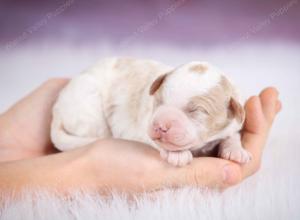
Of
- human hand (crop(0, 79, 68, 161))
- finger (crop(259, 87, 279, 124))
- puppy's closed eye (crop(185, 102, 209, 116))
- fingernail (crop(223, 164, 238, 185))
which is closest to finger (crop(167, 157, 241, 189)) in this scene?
fingernail (crop(223, 164, 238, 185))

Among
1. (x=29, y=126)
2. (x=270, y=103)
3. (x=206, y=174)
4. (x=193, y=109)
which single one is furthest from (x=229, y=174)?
(x=29, y=126)

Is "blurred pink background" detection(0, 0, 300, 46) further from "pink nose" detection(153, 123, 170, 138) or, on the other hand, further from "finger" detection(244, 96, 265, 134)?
"pink nose" detection(153, 123, 170, 138)

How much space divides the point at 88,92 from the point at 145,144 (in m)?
0.27

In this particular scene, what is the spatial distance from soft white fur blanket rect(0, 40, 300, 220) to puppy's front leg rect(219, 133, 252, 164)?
5 cm

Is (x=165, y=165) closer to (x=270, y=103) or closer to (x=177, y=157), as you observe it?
(x=177, y=157)

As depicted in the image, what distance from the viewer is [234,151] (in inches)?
41.8

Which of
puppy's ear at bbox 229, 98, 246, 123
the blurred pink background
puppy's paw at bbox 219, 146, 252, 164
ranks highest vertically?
the blurred pink background

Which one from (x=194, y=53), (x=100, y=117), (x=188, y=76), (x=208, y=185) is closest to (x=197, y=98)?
(x=188, y=76)

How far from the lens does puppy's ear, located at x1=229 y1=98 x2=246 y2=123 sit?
1022mm

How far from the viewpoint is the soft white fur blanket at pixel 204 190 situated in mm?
971

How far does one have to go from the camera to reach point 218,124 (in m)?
1.03

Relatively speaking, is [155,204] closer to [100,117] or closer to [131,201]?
[131,201]

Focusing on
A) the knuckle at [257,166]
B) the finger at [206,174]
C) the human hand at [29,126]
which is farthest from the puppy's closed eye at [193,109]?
the human hand at [29,126]

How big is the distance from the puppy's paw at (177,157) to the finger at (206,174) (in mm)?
18
